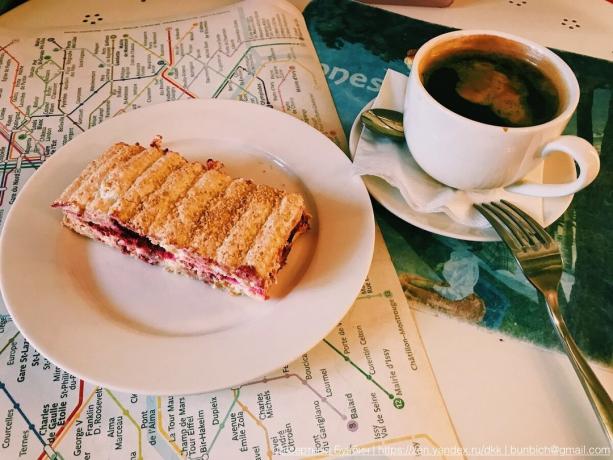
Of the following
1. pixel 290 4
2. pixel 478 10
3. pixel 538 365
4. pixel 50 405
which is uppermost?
pixel 290 4

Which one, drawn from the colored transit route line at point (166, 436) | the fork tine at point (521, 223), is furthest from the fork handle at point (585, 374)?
the colored transit route line at point (166, 436)

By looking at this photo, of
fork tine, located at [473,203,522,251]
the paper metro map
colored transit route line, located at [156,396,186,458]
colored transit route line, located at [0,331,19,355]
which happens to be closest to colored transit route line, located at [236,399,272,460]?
the paper metro map

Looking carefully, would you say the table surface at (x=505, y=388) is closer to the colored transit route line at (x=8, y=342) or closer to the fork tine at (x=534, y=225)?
the fork tine at (x=534, y=225)

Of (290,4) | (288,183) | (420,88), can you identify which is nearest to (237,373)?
(288,183)

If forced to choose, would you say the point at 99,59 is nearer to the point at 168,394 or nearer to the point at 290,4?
the point at 290,4

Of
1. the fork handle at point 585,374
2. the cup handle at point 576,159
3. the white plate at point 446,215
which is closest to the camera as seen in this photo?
the fork handle at point 585,374

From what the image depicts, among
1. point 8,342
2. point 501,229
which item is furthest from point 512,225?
point 8,342

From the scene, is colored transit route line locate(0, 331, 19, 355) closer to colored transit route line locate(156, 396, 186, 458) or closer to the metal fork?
colored transit route line locate(156, 396, 186, 458)
